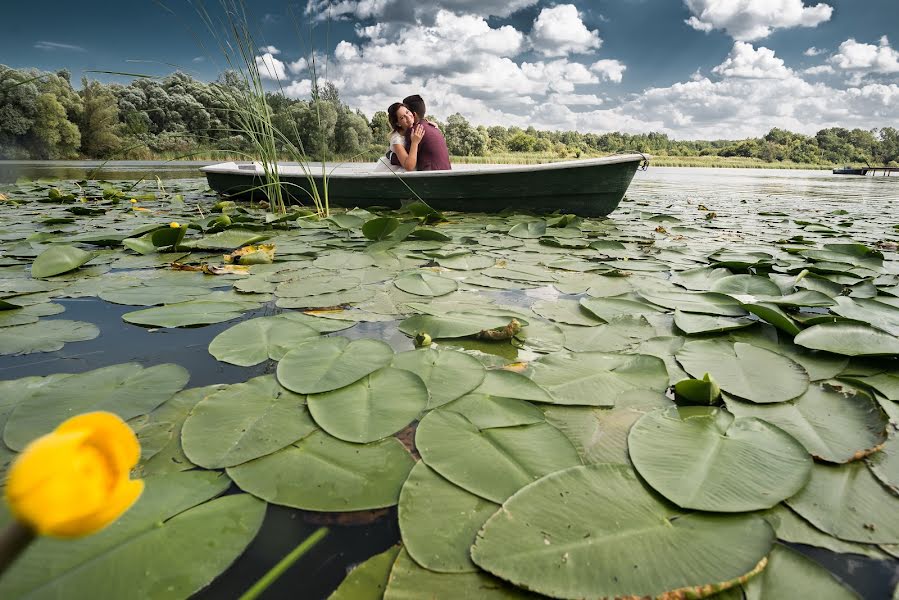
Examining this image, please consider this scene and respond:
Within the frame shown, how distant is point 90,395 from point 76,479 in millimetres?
733

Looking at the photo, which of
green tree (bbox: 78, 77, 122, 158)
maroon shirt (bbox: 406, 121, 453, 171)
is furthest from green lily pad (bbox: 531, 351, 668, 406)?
green tree (bbox: 78, 77, 122, 158)

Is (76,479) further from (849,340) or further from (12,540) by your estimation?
(849,340)

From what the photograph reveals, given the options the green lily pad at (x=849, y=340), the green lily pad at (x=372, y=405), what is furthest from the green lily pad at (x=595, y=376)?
the green lily pad at (x=849, y=340)

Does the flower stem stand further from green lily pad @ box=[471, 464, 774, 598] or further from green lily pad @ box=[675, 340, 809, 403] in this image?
green lily pad @ box=[675, 340, 809, 403]

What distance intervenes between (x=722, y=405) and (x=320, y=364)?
2.28ft

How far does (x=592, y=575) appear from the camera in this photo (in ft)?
1.41

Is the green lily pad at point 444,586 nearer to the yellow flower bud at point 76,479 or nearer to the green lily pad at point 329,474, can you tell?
the green lily pad at point 329,474

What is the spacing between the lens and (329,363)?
84cm

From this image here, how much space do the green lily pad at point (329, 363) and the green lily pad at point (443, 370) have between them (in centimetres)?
5

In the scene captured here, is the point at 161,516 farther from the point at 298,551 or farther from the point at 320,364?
the point at 320,364

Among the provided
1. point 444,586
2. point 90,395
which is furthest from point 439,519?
point 90,395

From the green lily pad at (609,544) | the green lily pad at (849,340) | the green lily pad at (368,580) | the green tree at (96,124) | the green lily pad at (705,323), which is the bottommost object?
the green lily pad at (368,580)

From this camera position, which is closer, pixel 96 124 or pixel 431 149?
pixel 431 149

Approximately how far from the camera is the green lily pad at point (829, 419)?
62 cm
